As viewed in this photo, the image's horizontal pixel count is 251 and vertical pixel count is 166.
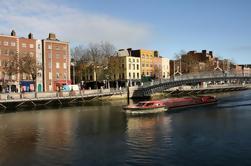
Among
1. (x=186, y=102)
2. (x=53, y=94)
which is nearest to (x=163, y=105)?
(x=186, y=102)

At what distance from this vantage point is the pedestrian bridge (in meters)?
69.8

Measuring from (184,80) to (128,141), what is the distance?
4568cm

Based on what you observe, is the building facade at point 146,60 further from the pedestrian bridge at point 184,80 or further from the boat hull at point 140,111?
the boat hull at point 140,111

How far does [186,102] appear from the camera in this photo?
61.7 meters

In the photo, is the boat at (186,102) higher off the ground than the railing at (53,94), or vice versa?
the railing at (53,94)

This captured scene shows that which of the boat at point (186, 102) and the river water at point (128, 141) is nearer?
the river water at point (128, 141)

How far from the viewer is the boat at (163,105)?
5125cm

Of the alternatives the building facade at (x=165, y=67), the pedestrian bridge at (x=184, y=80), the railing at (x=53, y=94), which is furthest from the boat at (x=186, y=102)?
the building facade at (x=165, y=67)

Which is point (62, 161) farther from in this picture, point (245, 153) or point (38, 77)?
point (38, 77)

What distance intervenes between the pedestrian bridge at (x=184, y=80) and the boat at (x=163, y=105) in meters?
5.18

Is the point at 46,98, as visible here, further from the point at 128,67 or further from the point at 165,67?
the point at 165,67

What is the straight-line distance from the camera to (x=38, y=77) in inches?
3504

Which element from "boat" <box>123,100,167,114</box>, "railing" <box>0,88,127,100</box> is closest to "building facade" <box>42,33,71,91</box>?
"railing" <box>0,88,127,100</box>

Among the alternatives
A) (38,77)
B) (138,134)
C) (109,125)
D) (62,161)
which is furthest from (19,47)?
(62,161)
